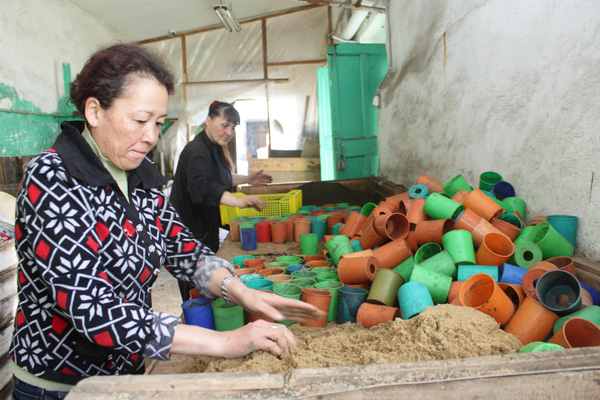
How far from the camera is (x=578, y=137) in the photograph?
1.84 metres

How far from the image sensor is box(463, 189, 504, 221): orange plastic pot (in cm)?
202

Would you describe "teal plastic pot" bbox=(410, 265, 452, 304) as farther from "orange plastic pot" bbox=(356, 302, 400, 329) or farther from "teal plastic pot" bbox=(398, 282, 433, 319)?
"orange plastic pot" bbox=(356, 302, 400, 329)

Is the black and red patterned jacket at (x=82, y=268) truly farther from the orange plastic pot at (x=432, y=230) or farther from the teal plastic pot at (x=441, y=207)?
the teal plastic pot at (x=441, y=207)

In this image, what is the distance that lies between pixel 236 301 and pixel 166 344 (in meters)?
0.40

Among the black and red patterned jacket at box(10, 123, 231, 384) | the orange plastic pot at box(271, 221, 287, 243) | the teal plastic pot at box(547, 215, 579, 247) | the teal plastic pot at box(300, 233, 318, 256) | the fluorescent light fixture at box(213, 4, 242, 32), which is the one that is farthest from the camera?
the fluorescent light fixture at box(213, 4, 242, 32)

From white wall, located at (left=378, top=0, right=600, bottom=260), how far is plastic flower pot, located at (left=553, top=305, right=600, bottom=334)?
1.91 ft

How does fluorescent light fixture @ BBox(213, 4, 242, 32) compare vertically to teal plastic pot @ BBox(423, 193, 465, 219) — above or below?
above

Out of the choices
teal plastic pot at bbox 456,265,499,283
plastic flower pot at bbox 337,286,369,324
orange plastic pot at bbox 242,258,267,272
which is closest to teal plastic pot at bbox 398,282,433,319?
plastic flower pot at bbox 337,286,369,324

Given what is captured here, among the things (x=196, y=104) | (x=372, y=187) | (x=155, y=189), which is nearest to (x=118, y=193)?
(x=155, y=189)

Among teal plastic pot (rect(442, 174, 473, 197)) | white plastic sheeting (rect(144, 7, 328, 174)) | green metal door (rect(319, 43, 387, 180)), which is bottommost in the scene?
teal plastic pot (rect(442, 174, 473, 197))

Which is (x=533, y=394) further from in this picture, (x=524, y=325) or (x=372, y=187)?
(x=372, y=187)

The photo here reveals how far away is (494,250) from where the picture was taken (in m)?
1.88

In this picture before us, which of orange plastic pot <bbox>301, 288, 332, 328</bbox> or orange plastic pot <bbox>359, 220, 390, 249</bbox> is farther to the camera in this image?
orange plastic pot <bbox>359, 220, 390, 249</bbox>

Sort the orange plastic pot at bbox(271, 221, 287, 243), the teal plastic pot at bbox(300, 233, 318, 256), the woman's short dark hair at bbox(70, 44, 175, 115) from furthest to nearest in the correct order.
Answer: the orange plastic pot at bbox(271, 221, 287, 243)
the teal plastic pot at bbox(300, 233, 318, 256)
the woman's short dark hair at bbox(70, 44, 175, 115)
